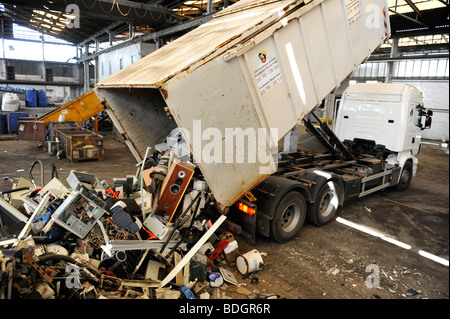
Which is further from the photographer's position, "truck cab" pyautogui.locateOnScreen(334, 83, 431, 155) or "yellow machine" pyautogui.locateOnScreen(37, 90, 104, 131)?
"yellow machine" pyautogui.locateOnScreen(37, 90, 104, 131)

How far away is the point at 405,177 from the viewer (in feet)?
25.3

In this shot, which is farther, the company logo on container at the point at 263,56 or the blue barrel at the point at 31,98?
the blue barrel at the point at 31,98

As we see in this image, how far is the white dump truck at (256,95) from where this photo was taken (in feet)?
11.0

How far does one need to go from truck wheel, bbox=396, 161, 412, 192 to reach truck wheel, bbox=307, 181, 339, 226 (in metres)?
3.18

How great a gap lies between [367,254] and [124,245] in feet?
11.5

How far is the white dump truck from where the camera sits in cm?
335

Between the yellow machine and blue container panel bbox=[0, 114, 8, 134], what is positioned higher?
the yellow machine

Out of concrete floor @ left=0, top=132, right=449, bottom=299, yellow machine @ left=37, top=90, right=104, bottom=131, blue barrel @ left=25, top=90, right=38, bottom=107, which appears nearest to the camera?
concrete floor @ left=0, top=132, right=449, bottom=299

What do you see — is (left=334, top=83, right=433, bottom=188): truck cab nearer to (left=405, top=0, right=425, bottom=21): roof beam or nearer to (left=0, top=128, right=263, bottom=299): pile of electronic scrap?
(left=0, top=128, right=263, bottom=299): pile of electronic scrap

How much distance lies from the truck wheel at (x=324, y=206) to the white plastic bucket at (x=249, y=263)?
1667mm

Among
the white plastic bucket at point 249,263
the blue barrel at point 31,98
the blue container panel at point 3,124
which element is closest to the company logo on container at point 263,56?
the white plastic bucket at point 249,263

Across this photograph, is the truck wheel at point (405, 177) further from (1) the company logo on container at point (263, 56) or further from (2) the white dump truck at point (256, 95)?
(1) the company logo on container at point (263, 56)

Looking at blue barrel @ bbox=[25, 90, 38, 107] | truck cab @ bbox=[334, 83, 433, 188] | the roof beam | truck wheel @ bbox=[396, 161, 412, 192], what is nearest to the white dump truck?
truck cab @ bbox=[334, 83, 433, 188]
